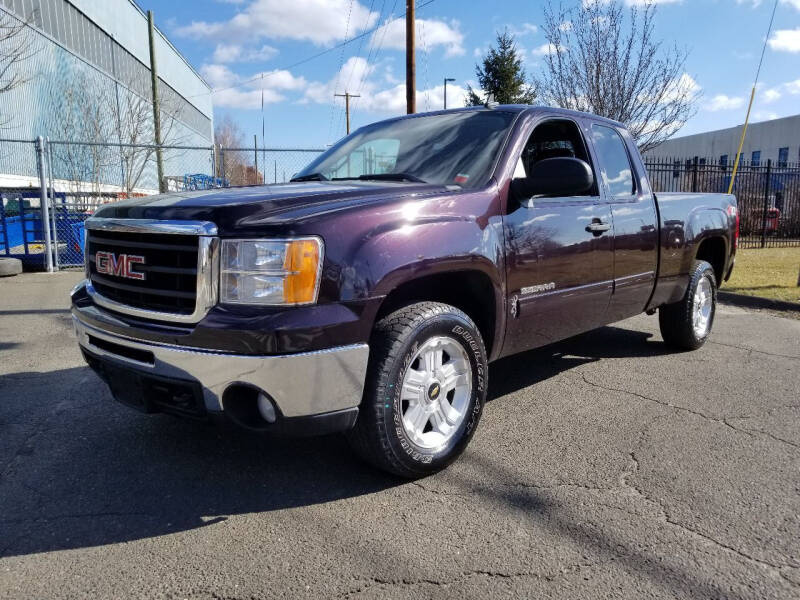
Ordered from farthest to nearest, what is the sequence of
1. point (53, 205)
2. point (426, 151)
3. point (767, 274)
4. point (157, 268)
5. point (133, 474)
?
point (53, 205)
point (767, 274)
point (426, 151)
point (133, 474)
point (157, 268)

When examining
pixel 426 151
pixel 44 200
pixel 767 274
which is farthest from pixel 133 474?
pixel 767 274

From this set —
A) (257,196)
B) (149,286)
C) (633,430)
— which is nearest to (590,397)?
(633,430)

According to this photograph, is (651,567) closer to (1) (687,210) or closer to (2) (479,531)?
(2) (479,531)

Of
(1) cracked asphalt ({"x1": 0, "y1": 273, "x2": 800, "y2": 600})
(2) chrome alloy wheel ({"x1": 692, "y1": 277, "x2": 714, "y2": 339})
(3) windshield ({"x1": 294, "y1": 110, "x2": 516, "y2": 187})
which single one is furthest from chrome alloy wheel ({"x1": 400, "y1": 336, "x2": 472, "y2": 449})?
(2) chrome alloy wheel ({"x1": 692, "y1": 277, "x2": 714, "y2": 339})

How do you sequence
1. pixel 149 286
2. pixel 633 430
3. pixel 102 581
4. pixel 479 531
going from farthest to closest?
pixel 633 430, pixel 149 286, pixel 479 531, pixel 102 581

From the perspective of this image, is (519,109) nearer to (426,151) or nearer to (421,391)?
(426,151)

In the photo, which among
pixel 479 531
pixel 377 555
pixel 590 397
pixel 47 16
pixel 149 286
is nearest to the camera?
pixel 377 555

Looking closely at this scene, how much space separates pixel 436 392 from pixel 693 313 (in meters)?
3.46

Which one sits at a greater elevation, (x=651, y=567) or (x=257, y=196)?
(x=257, y=196)

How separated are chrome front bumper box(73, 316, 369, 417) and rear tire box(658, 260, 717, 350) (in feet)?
12.6

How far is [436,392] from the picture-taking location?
314cm

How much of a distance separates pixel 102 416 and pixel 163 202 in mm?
1769

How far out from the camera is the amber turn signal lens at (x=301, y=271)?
255 centimetres

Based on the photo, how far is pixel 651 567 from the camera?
7.75 feet
